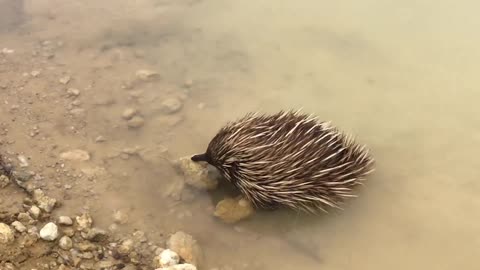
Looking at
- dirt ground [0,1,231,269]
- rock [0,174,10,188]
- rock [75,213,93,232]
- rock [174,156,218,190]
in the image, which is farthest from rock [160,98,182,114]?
rock [0,174,10,188]

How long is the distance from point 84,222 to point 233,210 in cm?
97

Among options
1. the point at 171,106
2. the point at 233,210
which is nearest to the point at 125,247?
the point at 233,210

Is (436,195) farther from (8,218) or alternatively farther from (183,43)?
(8,218)

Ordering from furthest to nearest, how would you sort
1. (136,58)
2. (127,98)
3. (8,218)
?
1. (136,58)
2. (127,98)
3. (8,218)

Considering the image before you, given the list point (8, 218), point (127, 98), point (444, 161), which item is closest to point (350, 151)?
point (444, 161)

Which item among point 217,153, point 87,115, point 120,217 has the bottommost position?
point 120,217

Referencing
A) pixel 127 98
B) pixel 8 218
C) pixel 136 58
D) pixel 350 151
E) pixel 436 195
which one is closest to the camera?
pixel 8 218

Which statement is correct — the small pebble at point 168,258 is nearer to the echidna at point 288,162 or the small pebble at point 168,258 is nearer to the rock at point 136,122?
the echidna at point 288,162

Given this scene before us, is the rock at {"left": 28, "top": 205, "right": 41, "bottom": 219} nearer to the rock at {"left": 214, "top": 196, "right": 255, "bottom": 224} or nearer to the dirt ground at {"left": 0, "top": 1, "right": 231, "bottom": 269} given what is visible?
the dirt ground at {"left": 0, "top": 1, "right": 231, "bottom": 269}

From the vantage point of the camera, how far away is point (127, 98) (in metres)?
4.62

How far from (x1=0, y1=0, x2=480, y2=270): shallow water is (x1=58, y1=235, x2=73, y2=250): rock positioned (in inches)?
13.2

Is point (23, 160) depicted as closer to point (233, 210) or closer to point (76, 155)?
point (76, 155)

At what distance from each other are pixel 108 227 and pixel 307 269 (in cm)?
131

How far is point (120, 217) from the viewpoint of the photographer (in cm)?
379
